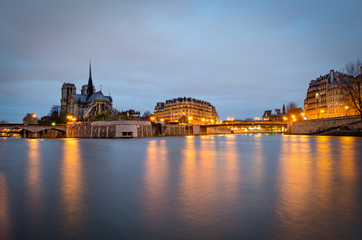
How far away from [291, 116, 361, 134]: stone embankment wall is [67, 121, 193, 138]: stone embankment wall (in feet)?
162

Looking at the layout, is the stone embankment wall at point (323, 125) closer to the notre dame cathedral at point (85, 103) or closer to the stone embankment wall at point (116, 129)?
the stone embankment wall at point (116, 129)

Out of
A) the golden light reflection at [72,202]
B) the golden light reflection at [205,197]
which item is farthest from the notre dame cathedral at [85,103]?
the golden light reflection at [205,197]

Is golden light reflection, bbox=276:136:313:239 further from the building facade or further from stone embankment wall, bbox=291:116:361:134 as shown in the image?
the building facade

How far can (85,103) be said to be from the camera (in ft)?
521

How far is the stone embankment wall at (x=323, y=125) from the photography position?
205ft

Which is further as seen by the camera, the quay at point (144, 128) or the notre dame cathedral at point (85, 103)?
the notre dame cathedral at point (85, 103)

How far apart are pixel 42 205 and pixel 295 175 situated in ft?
29.6

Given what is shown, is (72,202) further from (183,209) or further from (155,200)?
(183,209)

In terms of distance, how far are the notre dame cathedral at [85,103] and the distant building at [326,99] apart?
96.2 metres

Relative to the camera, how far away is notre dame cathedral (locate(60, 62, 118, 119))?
13362 cm

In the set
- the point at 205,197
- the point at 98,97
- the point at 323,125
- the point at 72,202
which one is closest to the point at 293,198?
the point at 205,197

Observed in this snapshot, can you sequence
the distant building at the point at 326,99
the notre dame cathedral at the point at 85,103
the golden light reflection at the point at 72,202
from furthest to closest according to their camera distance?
the notre dame cathedral at the point at 85,103 → the distant building at the point at 326,99 → the golden light reflection at the point at 72,202

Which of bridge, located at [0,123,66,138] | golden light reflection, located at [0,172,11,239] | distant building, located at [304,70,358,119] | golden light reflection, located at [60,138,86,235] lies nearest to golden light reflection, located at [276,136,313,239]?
golden light reflection, located at [60,138,86,235]

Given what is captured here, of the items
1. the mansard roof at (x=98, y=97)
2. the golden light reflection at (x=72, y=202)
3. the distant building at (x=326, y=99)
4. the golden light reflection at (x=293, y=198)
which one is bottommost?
the golden light reflection at (x=293, y=198)
